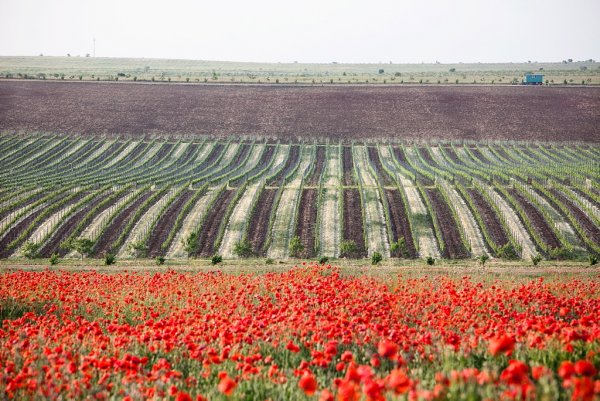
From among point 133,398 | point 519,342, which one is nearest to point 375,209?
point 519,342

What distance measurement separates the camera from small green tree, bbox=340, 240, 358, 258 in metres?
35.5

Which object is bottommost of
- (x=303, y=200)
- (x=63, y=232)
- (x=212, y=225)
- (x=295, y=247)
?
(x=295, y=247)

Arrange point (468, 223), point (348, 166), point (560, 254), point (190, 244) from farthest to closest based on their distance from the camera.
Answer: point (348, 166) < point (468, 223) < point (190, 244) < point (560, 254)

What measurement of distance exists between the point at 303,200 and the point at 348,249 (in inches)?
466

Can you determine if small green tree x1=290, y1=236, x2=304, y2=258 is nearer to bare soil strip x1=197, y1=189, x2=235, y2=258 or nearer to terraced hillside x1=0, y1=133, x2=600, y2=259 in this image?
terraced hillside x1=0, y1=133, x2=600, y2=259

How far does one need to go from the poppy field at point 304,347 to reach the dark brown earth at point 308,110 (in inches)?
2267

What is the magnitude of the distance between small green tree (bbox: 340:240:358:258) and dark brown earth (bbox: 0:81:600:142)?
37919 millimetres

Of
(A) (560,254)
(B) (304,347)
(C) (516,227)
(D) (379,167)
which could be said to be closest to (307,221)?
(C) (516,227)

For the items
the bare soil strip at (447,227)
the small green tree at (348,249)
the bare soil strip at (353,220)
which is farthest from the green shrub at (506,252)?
the small green tree at (348,249)

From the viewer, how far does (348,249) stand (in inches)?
1395

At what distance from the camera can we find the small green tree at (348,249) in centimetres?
3546

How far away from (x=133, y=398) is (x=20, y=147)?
221 ft

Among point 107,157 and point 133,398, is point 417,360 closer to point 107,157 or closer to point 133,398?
point 133,398

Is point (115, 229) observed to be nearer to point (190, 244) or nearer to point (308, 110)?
point (190, 244)
